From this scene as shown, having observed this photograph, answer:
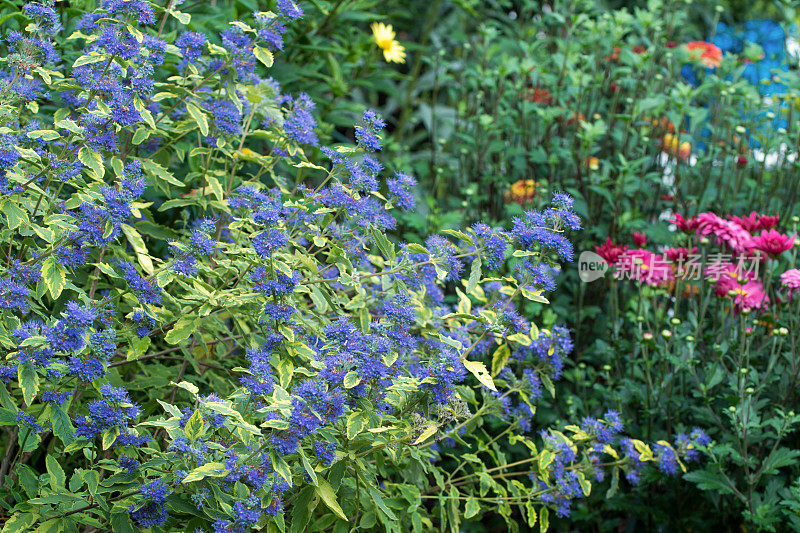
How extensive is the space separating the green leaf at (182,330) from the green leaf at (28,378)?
28 cm

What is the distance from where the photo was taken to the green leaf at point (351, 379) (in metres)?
1.55

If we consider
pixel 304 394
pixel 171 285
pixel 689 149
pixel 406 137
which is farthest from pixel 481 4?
pixel 304 394

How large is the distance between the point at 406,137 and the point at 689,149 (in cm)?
198

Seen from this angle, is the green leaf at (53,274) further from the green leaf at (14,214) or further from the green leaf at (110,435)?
the green leaf at (110,435)

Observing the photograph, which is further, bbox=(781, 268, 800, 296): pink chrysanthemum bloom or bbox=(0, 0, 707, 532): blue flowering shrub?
bbox=(781, 268, 800, 296): pink chrysanthemum bloom

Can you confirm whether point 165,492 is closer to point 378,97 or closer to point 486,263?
point 486,263

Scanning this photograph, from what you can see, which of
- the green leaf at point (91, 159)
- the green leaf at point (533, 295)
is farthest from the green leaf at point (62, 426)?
the green leaf at point (533, 295)

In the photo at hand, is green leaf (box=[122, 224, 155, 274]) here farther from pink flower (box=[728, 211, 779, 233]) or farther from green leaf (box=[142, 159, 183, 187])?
pink flower (box=[728, 211, 779, 233])

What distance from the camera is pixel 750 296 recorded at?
2.62 m

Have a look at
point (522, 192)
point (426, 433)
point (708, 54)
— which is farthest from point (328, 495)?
point (708, 54)

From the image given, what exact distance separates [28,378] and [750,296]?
219 cm

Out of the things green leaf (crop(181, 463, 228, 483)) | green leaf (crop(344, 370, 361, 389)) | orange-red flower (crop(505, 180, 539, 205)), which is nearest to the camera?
green leaf (crop(181, 463, 228, 483))

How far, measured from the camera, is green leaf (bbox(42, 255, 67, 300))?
1.65 metres

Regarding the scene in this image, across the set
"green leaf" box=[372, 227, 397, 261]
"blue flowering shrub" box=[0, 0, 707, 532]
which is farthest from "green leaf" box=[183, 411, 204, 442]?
"green leaf" box=[372, 227, 397, 261]
